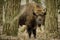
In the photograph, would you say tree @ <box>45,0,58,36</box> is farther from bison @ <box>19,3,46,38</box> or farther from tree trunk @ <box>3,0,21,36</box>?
tree trunk @ <box>3,0,21,36</box>

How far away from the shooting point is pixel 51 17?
2.46 metres

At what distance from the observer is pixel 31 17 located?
2.48 m

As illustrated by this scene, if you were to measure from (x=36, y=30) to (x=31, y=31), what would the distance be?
3.5 inches

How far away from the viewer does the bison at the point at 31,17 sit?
2.46 meters

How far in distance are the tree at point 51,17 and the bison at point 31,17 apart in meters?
0.11

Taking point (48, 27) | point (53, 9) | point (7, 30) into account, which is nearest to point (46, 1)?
point (53, 9)

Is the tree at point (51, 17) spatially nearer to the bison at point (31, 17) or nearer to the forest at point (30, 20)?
the forest at point (30, 20)

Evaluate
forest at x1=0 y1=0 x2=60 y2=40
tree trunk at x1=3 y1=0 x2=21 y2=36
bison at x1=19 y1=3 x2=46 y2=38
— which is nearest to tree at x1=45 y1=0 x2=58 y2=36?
forest at x1=0 y1=0 x2=60 y2=40

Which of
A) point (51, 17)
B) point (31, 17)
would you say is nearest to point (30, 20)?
point (31, 17)

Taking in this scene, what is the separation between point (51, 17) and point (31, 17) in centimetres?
28

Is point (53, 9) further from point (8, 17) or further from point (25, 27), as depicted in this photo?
point (8, 17)

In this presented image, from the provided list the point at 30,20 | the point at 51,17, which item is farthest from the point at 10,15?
the point at 51,17

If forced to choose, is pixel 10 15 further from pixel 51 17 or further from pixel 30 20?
pixel 51 17

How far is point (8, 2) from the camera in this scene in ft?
8.39
